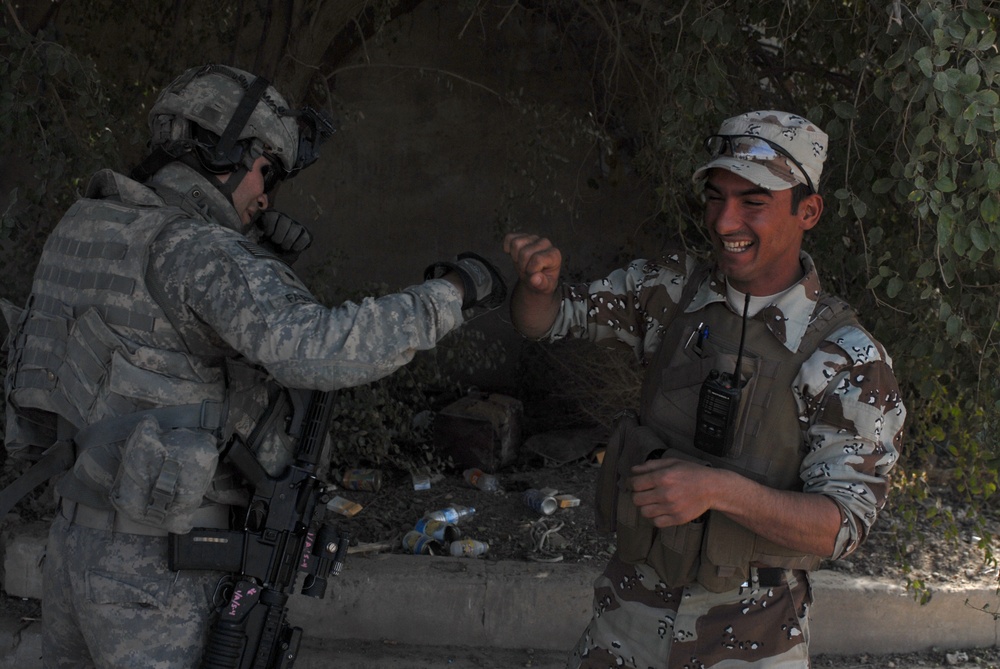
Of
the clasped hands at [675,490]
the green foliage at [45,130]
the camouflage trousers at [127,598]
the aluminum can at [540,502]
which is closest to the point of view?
the clasped hands at [675,490]

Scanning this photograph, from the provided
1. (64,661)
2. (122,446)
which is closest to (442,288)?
(122,446)

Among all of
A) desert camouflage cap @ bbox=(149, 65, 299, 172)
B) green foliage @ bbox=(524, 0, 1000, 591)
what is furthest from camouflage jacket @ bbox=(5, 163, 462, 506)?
green foliage @ bbox=(524, 0, 1000, 591)

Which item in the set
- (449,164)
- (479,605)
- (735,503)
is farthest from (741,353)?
(449,164)

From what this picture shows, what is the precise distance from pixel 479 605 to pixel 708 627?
1978mm

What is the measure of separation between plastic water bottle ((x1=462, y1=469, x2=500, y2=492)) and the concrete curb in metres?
0.86

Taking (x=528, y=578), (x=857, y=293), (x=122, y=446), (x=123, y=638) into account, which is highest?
(x=857, y=293)

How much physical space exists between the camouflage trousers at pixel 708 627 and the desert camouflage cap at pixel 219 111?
144cm

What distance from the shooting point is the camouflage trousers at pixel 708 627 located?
2227 mm

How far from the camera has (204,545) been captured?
2307mm

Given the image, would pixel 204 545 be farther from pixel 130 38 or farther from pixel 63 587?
pixel 130 38

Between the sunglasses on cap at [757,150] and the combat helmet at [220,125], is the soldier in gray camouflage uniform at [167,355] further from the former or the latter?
the sunglasses on cap at [757,150]

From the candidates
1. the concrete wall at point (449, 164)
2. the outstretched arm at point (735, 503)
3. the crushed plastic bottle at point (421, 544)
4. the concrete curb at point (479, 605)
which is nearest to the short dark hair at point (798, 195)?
the outstretched arm at point (735, 503)

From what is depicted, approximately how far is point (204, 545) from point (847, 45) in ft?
8.85

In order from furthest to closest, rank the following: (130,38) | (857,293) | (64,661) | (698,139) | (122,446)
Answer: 1. (130,38)
2. (857,293)
3. (698,139)
4. (64,661)
5. (122,446)
